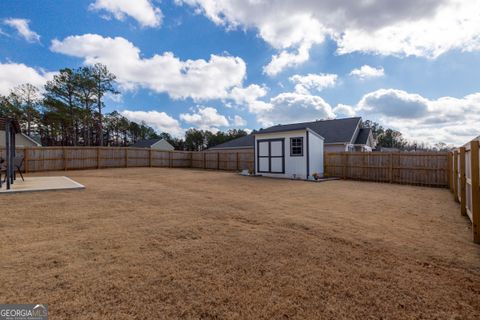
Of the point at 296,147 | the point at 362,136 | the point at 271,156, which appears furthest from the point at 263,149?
the point at 362,136

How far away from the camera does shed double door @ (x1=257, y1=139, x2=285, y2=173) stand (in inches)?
546

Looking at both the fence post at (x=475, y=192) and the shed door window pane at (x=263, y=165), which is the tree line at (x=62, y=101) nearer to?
the shed door window pane at (x=263, y=165)

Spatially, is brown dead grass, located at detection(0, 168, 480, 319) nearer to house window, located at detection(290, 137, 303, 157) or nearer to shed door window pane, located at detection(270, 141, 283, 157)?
house window, located at detection(290, 137, 303, 157)

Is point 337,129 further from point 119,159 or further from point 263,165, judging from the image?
point 119,159

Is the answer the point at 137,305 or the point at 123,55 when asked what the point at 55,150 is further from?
the point at 137,305

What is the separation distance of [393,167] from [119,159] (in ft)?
63.6

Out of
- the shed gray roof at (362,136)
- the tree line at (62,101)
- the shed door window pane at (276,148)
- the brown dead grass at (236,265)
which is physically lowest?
the brown dead grass at (236,265)

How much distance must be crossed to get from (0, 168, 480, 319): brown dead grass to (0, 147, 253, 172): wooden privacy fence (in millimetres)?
13123

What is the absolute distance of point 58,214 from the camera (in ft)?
14.9

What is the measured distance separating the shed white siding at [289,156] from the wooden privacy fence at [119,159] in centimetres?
343

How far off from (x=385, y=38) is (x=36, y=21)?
47.6 ft

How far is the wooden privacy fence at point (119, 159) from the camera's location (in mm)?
15048

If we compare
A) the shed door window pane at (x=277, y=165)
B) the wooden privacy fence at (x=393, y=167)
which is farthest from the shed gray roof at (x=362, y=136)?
the shed door window pane at (x=277, y=165)

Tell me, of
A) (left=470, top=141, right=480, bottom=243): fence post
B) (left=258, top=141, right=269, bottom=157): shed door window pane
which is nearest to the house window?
(left=258, top=141, right=269, bottom=157): shed door window pane
